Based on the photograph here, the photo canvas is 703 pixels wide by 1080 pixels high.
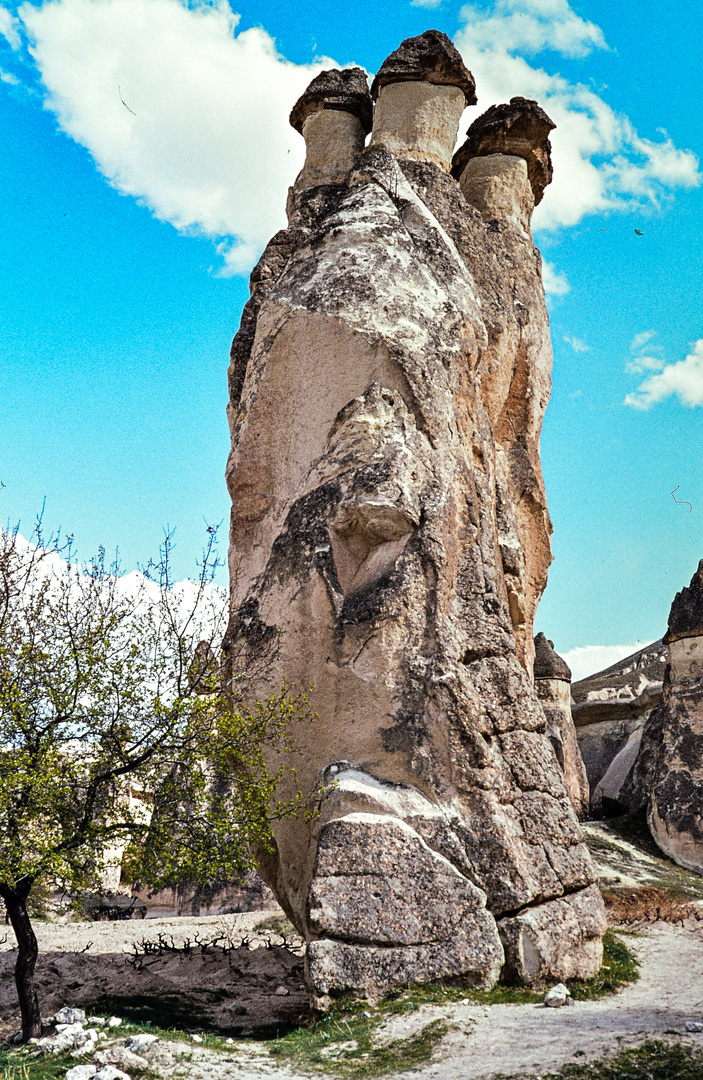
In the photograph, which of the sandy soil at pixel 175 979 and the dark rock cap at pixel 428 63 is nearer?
the sandy soil at pixel 175 979

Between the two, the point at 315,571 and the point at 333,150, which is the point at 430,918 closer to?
the point at 315,571

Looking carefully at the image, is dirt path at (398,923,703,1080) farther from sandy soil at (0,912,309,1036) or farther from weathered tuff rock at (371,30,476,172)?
weathered tuff rock at (371,30,476,172)

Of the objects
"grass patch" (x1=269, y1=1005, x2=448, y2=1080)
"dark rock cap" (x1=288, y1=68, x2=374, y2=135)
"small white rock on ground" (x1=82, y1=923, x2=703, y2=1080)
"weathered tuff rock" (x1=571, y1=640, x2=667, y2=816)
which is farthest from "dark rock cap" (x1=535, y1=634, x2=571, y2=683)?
"grass patch" (x1=269, y1=1005, x2=448, y2=1080)

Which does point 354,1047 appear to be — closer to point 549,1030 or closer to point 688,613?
point 549,1030

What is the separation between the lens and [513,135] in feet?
45.6

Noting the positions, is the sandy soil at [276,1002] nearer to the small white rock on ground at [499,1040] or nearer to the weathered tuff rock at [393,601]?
the small white rock on ground at [499,1040]

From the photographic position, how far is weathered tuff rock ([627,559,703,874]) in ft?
45.4

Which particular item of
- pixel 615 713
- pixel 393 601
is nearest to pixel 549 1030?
pixel 393 601

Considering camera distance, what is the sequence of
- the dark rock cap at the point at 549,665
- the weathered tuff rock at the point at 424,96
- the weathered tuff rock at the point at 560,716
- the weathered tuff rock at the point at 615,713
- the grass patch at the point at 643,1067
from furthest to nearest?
the weathered tuff rock at the point at 615,713 < the dark rock cap at the point at 549,665 < the weathered tuff rock at the point at 560,716 < the weathered tuff rock at the point at 424,96 < the grass patch at the point at 643,1067

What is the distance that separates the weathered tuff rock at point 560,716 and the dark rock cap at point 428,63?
10921 millimetres

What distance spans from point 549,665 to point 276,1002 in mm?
11985

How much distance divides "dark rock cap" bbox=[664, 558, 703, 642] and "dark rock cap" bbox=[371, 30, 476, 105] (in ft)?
28.9

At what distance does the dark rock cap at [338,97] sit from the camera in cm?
1273

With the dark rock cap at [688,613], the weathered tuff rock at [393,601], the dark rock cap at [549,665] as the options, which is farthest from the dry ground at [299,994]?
the dark rock cap at [549,665]
